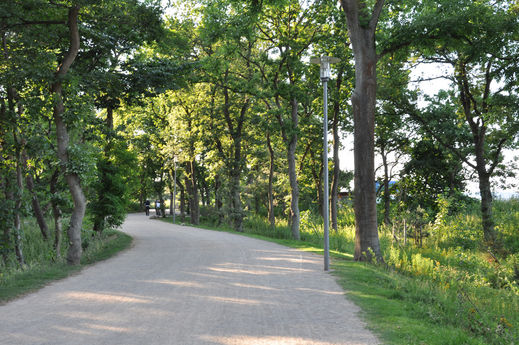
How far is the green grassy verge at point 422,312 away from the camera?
5.18 m

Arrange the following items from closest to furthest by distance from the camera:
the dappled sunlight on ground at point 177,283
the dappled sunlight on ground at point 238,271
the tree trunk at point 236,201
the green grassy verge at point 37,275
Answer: the green grassy verge at point 37,275 → the dappled sunlight on ground at point 177,283 → the dappled sunlight on ground at point 238,271 → the tree trunk at point 236,201

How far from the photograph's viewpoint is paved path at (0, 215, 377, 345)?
5223 mm

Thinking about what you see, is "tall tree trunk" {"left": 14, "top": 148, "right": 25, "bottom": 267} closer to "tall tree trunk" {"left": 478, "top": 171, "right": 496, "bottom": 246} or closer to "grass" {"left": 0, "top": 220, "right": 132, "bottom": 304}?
"grass" {"left": 0, "top": 220, "right": 132, "bottom": 304}

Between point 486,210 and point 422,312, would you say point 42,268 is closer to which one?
point 422,312

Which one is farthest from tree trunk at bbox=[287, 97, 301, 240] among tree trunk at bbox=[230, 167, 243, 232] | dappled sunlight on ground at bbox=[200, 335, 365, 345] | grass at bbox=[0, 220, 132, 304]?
dappled sunlight on ground at bbox=[200, 335, 365, 345]

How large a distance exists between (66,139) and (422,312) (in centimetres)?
1123

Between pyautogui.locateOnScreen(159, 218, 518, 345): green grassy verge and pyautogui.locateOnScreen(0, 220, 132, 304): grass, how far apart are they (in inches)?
273

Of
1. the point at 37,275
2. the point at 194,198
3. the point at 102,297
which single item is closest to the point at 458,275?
the point at 102,297

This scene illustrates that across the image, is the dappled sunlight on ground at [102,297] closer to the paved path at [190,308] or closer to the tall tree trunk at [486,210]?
the paved path at [190,308]

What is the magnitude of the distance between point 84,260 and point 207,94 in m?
18.5

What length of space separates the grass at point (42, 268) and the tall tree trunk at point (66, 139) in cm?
61

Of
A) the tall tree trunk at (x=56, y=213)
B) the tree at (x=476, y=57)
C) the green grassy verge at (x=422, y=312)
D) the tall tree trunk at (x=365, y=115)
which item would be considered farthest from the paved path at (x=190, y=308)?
the tree at (x=476, y=57)

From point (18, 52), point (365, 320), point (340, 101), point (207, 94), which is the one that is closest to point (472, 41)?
point (340, 101)

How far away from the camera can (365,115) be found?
11570mm
